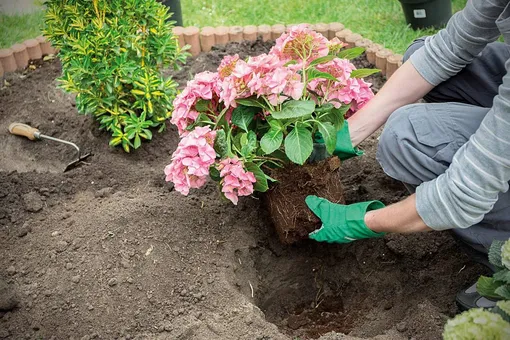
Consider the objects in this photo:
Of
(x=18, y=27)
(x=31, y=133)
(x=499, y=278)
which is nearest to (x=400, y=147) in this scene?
(x=499, y=278)

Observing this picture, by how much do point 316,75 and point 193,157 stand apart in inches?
22.4

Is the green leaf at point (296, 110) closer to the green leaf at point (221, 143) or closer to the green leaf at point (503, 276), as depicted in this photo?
the green leaf at point (221, 143)

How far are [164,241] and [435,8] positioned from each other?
283 cm

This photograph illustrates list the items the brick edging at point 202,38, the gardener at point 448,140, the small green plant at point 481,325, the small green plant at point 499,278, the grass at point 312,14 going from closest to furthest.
Result: the small green plant at point 481,325 → the small green plant at point 499,278 → the gardener at point 448,140 → the brick edging at point 202,38 → the grass at point 312,14

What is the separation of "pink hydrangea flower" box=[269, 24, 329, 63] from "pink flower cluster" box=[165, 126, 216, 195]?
45 centimetres

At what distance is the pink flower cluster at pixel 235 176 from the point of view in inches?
98.9

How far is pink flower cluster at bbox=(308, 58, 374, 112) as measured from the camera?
8.66 ft

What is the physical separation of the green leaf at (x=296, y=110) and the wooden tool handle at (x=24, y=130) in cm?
180

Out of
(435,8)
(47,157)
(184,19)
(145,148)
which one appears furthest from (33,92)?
(435,8)

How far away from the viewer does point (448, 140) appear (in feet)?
7.95

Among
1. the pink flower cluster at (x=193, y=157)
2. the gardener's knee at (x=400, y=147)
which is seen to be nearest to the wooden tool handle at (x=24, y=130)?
the pink flower cluster at (x=193, y=157)

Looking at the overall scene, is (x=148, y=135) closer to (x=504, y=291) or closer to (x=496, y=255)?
(x=496, y=255)

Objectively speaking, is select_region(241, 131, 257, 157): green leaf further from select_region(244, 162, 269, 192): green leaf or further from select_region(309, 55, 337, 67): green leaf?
select_region(309, 55, 337, 67): green leaf

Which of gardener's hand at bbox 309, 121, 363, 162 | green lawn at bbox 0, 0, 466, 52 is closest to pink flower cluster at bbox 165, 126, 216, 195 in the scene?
gardener's hand at bbox 309, 121, 363, 162
